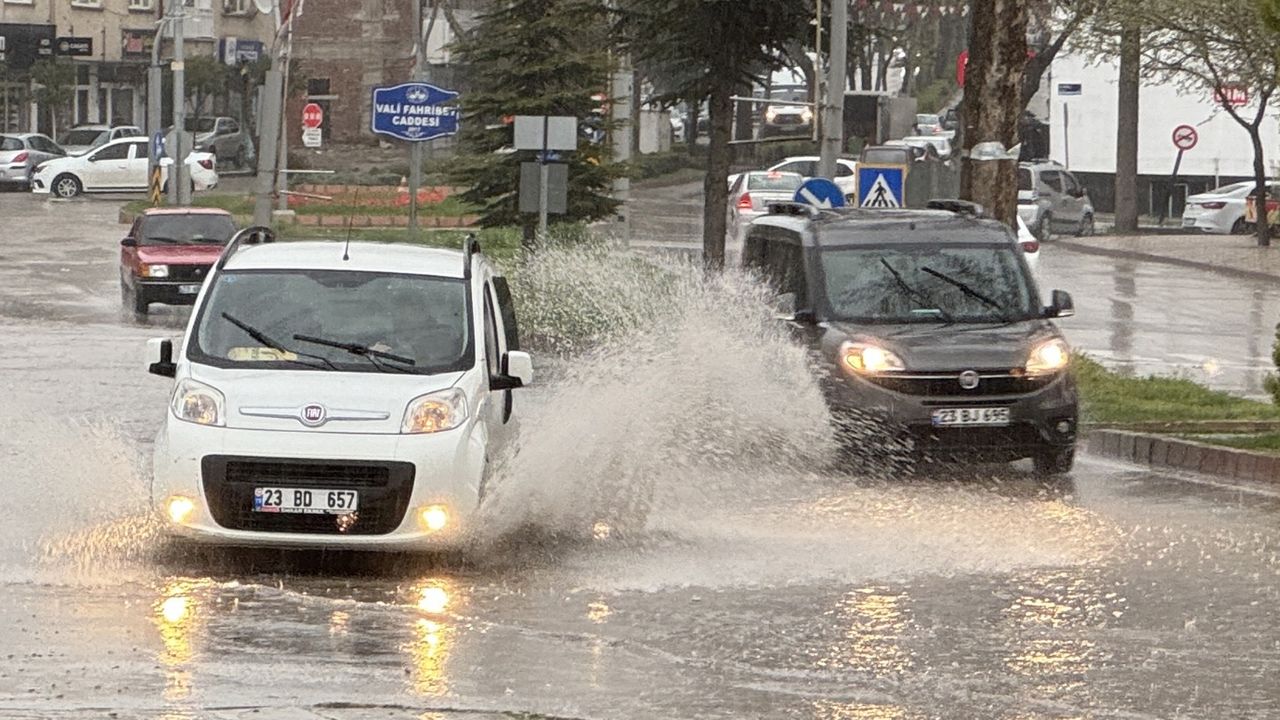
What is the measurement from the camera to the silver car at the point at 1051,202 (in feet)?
165

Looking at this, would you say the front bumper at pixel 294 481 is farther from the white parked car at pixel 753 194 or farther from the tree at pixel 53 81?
the tree at pixel 53 81

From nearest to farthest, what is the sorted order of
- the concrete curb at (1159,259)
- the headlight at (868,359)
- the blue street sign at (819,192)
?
the headlight at (868,359) < the blue street sign at (819,192) < the concrete curb at (1159,259)

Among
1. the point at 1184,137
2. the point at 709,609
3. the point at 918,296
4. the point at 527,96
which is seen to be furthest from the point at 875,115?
the point at 709,609

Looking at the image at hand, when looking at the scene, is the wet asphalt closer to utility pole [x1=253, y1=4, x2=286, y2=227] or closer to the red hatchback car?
the red hatchback car

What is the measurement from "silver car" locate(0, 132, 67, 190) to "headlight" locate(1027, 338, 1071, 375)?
175 ft

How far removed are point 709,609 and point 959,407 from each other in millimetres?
5346

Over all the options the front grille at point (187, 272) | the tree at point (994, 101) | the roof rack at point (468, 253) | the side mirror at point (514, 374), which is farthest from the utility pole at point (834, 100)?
the side mirror at point (514, 374)

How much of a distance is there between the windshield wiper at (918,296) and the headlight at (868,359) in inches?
30.9

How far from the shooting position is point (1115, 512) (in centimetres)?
1365

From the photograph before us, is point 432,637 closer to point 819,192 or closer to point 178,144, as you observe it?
point 819,192

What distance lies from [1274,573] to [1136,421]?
6.99 metres

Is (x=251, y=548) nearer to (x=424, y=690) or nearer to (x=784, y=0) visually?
(x=424, y=690)

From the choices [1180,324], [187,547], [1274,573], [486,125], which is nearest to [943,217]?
[1274,573]

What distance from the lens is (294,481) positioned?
10617 millimetres
